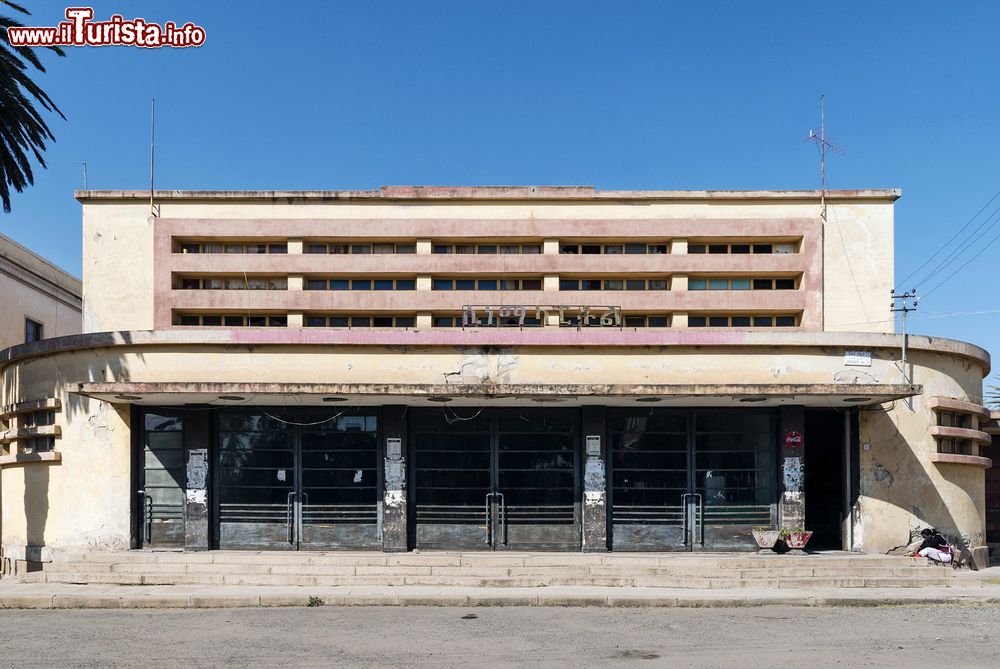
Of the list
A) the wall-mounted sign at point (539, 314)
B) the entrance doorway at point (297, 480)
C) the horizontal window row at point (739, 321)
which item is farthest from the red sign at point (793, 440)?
the horizontal window row at point (739, 321)

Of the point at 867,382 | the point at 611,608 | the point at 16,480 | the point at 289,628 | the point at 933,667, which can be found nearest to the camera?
the point at 933,667

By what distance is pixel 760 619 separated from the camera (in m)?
13.7

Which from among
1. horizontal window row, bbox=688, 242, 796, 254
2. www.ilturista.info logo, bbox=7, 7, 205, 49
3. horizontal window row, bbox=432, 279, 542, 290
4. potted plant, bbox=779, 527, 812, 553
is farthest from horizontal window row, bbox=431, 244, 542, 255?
potted plant, bbox=779, 527, 812, 553

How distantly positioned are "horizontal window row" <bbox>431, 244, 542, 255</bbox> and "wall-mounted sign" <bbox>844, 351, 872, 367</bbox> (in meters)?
14.3

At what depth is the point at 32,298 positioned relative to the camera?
36.9 meters

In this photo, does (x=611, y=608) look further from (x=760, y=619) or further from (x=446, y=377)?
(x=446, y=377)

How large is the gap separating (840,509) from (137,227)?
950 inches

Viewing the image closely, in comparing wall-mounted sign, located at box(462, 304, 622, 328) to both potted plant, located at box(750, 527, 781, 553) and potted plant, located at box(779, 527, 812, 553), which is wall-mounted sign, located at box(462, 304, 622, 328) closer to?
potted plant, located at box(750, 527, 781, 553)

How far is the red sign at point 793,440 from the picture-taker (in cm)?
1934

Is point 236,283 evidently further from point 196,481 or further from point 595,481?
point 595,481

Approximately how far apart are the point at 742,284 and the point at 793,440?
550 inches

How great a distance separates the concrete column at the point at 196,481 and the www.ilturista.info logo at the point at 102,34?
947cm

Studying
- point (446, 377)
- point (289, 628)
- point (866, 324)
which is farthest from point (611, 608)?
point (866, 324)

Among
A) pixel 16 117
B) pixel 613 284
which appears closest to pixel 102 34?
pixel 16 117
